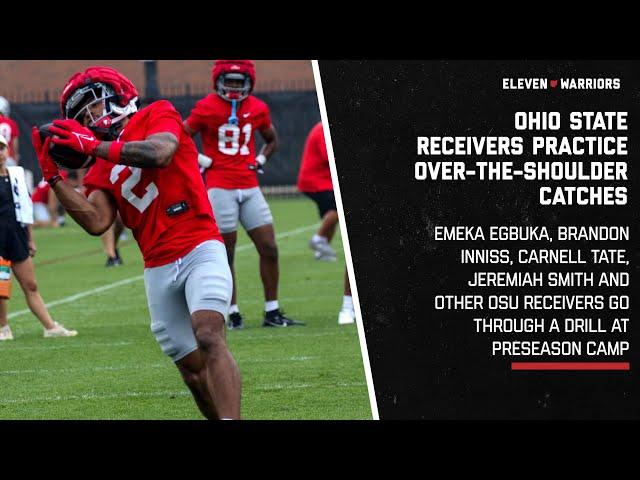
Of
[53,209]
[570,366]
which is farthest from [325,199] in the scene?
[53,209]

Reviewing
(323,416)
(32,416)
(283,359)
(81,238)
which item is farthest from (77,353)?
(81,238)

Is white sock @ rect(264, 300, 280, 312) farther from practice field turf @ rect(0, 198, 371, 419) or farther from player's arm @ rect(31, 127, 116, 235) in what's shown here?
player's arm @ rect(31, 127, 116, 235)

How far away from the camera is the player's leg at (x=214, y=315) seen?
22.9 feet

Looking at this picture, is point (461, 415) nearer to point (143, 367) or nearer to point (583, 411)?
point (583, 411)

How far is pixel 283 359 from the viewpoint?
34.7 ft

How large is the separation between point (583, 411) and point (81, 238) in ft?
54.7

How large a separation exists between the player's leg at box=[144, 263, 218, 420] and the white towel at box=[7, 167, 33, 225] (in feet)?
15.5


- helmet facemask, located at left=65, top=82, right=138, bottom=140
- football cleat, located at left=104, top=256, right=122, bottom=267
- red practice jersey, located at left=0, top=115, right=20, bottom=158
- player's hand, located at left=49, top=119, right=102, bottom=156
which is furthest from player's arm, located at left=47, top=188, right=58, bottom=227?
player's hand, located at left=49, top=119, right=102, bottom=156

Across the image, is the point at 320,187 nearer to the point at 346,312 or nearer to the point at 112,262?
the point at 112,262

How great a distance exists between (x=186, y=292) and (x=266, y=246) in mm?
4983

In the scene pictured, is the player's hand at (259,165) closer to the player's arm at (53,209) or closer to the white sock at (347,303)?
the white sock at (347,303)

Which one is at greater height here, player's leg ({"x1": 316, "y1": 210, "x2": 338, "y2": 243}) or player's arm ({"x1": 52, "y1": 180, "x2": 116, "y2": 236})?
player's arm ({"x1": 52, "y1": 180, "x2": 116, "y2": 236})

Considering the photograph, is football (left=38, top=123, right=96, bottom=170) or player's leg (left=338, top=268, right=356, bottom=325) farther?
player's leg (left=338, top=268, right=356, bottom=325)

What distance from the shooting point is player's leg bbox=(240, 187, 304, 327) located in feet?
40.5
